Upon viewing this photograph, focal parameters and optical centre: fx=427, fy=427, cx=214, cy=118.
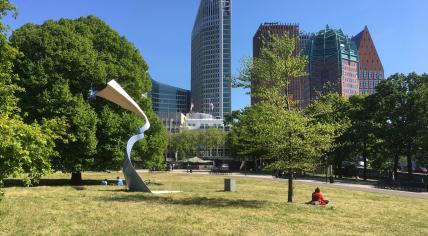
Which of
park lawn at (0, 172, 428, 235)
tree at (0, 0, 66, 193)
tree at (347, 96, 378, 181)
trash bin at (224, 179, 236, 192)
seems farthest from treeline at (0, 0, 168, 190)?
tree at (347, 96, 378, 181)

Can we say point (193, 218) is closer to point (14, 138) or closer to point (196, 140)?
point (14, 138)

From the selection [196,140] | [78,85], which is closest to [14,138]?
[78,85]

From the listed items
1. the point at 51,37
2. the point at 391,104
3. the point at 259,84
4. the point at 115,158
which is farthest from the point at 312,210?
the point at 391,104

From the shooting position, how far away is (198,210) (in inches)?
642

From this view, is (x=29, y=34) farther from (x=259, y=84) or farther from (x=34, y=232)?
(x=34, y=232)

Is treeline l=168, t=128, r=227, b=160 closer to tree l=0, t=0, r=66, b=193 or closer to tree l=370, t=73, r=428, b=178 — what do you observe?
tree l=370, t=73, r=428, b=178

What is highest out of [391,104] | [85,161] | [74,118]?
[391,104]

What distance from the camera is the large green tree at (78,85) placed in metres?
28.1

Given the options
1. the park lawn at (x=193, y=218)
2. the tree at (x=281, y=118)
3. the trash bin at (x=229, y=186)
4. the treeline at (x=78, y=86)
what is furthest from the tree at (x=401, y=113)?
the tree at (x=281, y=118)

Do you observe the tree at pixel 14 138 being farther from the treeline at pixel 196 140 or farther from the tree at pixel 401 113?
the treeline at pixel 196 140

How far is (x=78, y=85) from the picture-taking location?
3019 cm

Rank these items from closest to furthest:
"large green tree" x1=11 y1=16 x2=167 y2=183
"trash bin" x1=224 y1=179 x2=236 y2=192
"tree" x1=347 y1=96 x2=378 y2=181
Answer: "trash bin" x1=224 y1=179 x2=236 y2=192 < "large green tree" x1=11 y1=16 x2=167 y2=183 < "tree" x1=347 y1=96 x2=378 y2=181

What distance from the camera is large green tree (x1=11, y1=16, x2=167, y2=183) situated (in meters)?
28.1

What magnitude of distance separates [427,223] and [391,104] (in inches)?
1446
